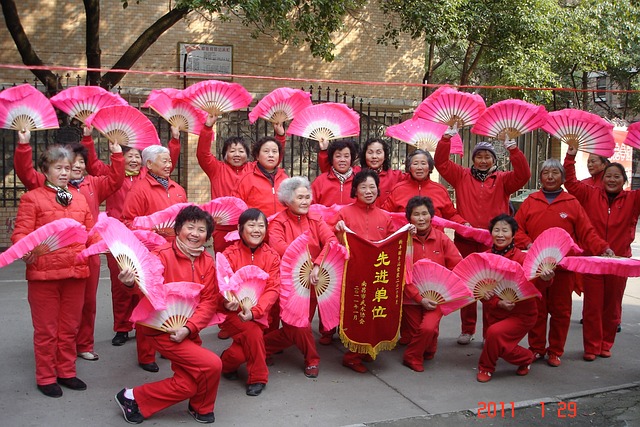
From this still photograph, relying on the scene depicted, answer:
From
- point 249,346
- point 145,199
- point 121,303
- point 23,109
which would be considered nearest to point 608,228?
point 249,346

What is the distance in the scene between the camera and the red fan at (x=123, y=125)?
494 centimetres

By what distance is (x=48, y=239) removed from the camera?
4082 mm

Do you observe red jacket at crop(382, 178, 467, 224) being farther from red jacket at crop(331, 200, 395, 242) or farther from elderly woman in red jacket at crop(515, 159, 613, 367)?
elderly woman in red jacket at crop(515, 159, 613, 367)

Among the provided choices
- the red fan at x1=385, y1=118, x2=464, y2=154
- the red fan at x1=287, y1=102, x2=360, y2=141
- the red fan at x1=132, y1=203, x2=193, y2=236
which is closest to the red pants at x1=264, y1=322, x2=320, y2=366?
the red fan at x1=132, y1=203, x2=193, y2=236

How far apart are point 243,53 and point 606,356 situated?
11.5m

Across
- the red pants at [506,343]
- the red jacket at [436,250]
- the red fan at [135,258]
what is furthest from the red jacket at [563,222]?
the red fan at [135,258]

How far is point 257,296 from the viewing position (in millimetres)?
4406

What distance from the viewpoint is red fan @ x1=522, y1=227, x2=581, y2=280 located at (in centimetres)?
474

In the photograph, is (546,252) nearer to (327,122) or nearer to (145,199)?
(327,122)

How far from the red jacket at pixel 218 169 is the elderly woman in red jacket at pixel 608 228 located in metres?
2.68

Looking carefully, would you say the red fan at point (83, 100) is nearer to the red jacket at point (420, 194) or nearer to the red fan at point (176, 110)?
the red fan at point (176, 110)

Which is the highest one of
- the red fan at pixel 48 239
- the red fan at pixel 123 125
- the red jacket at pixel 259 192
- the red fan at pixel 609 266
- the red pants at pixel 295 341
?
the red fan at pixel 123 125

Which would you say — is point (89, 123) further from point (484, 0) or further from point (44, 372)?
point (484, 0)

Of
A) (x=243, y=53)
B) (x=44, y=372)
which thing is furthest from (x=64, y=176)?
(x=243, y=53)
